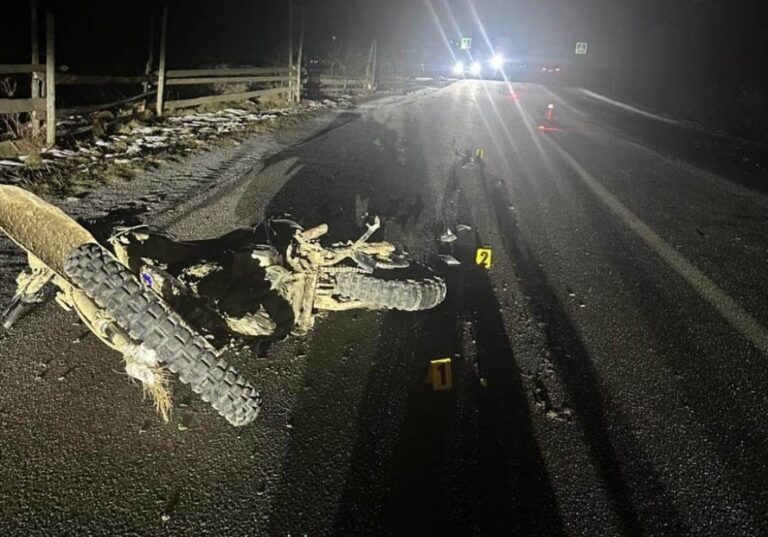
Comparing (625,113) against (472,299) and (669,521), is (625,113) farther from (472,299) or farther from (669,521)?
(669,521)

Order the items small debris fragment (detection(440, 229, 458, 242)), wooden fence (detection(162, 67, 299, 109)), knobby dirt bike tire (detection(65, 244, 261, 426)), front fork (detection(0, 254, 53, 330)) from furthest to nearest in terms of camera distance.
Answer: wooden fence (detection(162, 67, 299, 109))
small debris fragment (detection(440, 229, 458, 242))
front fork (detection(0, 254, 53, 330))
knobby dirt bike tire (detection(65, 244, 261, 426))

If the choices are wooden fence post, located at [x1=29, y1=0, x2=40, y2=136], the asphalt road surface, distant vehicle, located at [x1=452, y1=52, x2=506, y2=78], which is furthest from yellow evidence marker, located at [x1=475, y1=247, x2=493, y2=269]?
distant vehicle, located at [x1=452, y1=52, x2=506, y2=78]

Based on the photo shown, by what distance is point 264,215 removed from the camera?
20.2 feet

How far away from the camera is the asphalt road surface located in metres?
2.33

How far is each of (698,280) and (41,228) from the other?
18.0 feet

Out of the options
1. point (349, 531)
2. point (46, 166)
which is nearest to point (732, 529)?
point (349, 531)

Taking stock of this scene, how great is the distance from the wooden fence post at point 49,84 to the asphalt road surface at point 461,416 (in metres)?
4.43

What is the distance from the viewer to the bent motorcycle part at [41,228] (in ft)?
7.80

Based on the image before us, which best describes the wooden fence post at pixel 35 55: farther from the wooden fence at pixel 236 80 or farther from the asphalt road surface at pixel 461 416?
the asphalt road surface at pixel 461 416

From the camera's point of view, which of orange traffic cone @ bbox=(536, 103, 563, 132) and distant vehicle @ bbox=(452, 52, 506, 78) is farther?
distant vehicle @ bbox=(452, 52, 506, 78)

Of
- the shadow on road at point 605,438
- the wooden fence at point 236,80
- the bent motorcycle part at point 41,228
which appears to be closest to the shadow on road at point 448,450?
the shadow on road at point 605,438

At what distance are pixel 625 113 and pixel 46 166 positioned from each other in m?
22.9

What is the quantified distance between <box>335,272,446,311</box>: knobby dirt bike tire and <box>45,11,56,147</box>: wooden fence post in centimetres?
756

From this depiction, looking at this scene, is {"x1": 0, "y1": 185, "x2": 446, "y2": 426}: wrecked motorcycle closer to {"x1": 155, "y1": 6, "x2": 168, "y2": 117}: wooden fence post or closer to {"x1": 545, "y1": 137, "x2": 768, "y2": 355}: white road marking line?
{"x1": 545, "y1": 137, "x2": 768, "y2": 355}: white road marking line
